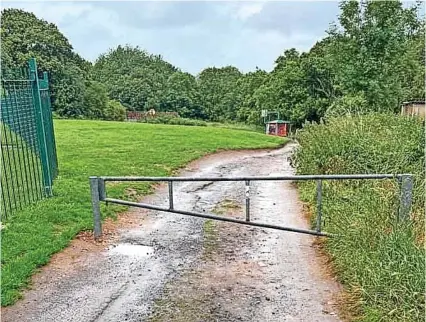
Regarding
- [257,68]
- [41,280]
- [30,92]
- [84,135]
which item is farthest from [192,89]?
[41,280]

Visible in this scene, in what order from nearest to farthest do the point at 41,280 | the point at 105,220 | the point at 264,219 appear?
the point at 41,280
the point at 105,220
the point at 264,219

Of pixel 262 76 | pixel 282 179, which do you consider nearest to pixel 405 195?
pixel 282 179

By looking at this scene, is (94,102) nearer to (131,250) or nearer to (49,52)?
(49,52)

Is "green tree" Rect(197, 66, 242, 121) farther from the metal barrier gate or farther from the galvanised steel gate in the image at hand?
the metal barrier gate

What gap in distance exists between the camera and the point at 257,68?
43.1 metres

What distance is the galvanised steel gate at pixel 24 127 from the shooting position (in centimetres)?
650

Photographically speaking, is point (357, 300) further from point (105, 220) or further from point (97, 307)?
point (105, 220)

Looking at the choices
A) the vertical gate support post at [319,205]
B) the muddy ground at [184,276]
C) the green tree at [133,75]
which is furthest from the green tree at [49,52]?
the vertical gate support post at [319,205]

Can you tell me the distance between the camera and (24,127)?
706 centimetres

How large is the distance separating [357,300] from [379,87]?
1642 centimetres

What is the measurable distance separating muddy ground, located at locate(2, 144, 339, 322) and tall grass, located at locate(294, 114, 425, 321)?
0.32 m

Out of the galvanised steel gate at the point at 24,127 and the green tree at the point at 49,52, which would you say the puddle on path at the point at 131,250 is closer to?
the galvanised steel gate at the point at 24,127

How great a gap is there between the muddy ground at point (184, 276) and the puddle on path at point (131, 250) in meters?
0.01

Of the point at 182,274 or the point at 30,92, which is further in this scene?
the point at 30,92
